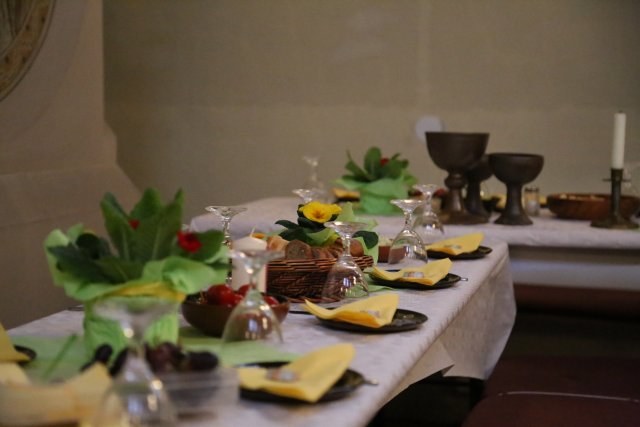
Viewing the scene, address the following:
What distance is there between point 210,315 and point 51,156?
3538mm

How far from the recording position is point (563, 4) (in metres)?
5.60

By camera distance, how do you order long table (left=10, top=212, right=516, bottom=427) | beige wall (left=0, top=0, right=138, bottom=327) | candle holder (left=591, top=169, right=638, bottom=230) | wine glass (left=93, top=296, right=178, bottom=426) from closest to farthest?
wine glass (left=93, top=296, right=178, bottom=426) → long table (left=10, top=212, right=516, bottom=427) → candle holder (left=591, top=169, right=638, bottom=230) → beige wall (left=0, top=0, right=138, bottom=327)

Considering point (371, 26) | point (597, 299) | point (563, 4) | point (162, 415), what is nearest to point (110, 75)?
point (371, 26)

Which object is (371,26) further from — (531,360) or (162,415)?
(162,415)

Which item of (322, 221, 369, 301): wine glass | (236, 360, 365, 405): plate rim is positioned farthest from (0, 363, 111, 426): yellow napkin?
(322, 221, 369, 301): wine glass

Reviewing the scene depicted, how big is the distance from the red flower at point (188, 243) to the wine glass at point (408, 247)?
3.27 ft

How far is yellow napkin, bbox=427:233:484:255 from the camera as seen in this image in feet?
9.30

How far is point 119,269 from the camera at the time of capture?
1.47 m

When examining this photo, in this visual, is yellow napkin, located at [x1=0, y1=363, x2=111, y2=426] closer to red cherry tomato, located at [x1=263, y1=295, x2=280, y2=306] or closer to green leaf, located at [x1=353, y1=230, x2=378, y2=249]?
red cherry tomato, located at [x1=263, y1=295, x2=280, y2=306]

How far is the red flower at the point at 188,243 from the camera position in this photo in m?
1.51

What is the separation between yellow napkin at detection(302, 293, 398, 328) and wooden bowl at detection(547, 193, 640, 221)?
2.08 metres

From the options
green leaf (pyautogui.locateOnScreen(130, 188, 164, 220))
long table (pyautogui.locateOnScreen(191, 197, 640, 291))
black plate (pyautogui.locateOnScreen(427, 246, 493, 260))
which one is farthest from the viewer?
long table (pyautogui.locateOnScreen(191, 197, 640, 291))

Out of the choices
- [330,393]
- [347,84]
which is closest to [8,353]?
[330,393]

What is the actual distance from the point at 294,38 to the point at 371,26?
50 centimetres
